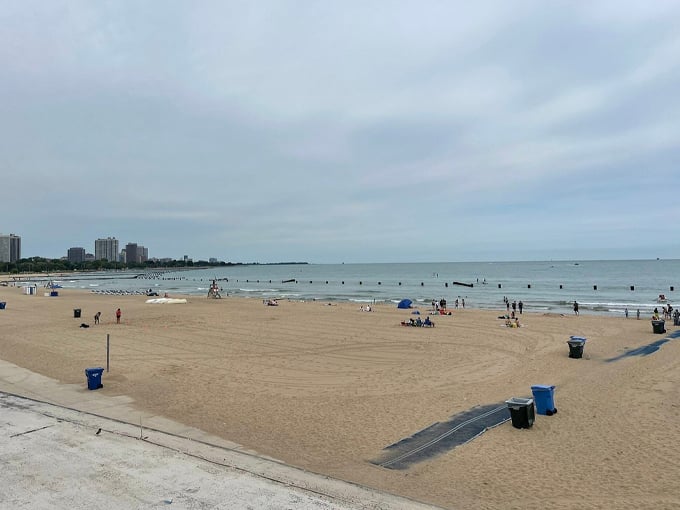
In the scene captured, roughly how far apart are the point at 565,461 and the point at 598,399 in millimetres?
4689

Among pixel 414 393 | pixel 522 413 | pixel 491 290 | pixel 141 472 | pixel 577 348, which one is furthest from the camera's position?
pixel 491 290

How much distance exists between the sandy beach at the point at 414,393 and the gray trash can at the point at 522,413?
16 cm

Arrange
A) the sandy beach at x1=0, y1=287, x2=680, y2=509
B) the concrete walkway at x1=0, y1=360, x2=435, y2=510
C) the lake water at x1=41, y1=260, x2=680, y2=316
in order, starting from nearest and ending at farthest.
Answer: the concrete walkway at x1=0, y1=360, x2=435, y2=510 < the sandy beach at x1=0, y1=287, x2=680, y2=509 < the lake water at x1=41, y1=260, x2=680, y2=316

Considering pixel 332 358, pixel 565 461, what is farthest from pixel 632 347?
pixel 565 461

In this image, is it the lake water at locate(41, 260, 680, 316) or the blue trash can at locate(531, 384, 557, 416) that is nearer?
the blue trash can at locate(531, 384, 557, 416)

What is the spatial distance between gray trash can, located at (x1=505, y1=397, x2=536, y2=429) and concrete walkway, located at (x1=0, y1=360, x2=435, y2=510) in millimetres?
4191

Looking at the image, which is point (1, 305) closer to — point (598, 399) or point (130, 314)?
point (130, 314)

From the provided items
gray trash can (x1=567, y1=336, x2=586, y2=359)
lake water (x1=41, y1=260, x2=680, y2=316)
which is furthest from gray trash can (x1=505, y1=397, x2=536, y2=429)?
lake water (x1=41, y1=260, x2=680, y2=316)

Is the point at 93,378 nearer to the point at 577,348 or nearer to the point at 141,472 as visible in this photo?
the point at 141,472

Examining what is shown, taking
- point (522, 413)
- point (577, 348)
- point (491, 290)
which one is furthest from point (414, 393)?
point (491, 290)

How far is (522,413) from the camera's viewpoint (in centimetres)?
925

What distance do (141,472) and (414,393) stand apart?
7582 mm

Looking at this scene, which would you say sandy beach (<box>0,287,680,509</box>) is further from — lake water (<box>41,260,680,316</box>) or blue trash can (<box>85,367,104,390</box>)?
lake water (<box>41,260,680,316</box>)

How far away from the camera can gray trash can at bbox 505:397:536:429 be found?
9250 mm
